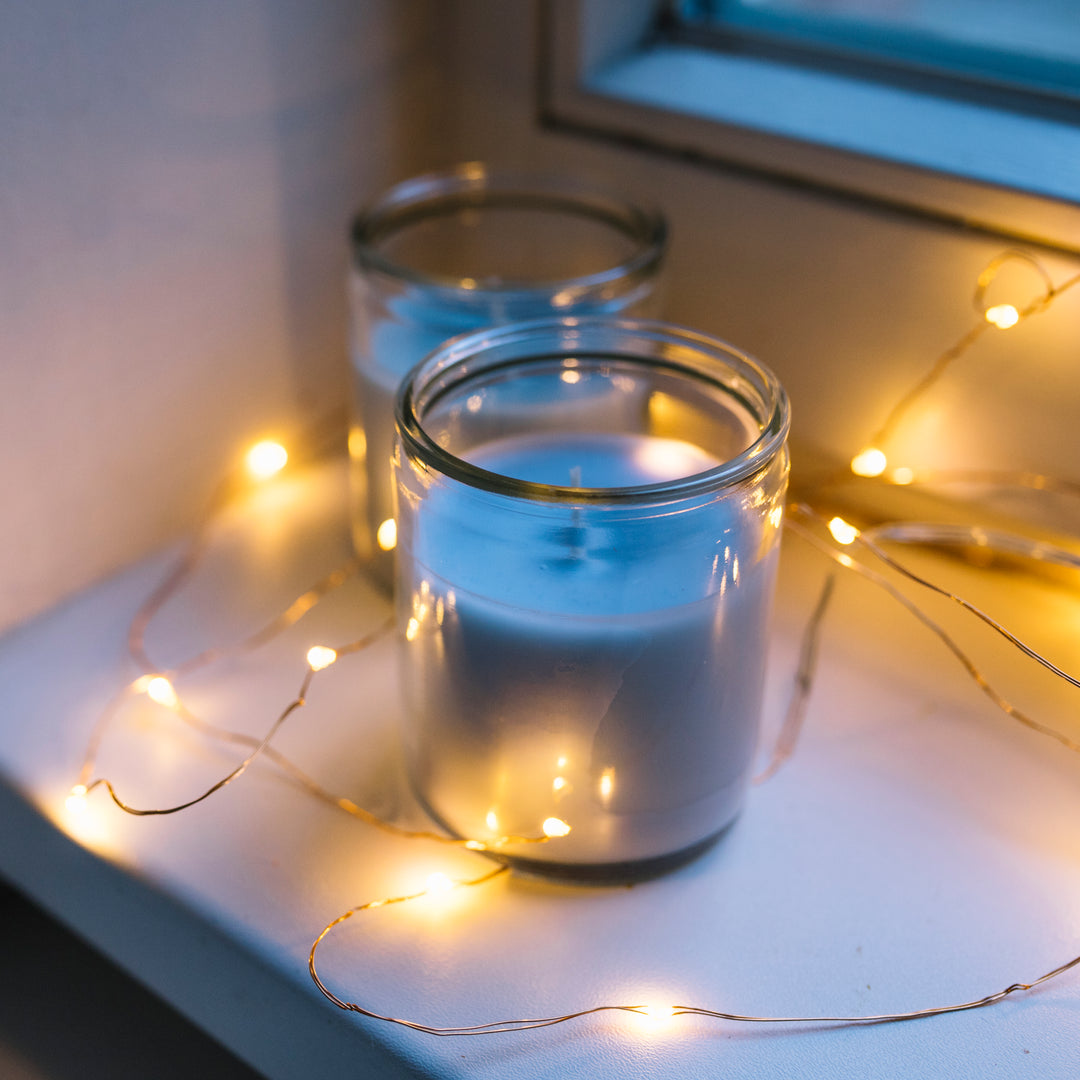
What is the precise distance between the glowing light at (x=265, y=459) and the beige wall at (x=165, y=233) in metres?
0.01

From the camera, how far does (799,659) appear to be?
505 millimetres

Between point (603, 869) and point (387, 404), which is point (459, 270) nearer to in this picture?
point (387, 404)

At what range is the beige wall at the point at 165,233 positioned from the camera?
0.45m

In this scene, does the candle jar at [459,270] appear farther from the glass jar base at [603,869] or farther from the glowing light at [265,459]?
the glass jar base at [603,869]

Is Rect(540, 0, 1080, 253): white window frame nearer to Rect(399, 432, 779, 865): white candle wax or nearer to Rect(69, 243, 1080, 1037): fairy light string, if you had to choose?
Rect(69, 243, 1080, 1037): fairy light string

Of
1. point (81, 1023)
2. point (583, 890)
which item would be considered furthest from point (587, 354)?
point (81, 1023)

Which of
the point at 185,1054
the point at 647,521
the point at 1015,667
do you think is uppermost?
the point at 647,521

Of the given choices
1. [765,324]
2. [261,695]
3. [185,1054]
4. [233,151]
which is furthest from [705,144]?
[185,1054]

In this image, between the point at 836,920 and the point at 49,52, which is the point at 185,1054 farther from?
the point at 49,52

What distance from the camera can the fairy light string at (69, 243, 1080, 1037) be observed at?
0.37 meters

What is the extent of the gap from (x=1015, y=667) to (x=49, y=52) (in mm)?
442

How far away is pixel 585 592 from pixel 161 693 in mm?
213

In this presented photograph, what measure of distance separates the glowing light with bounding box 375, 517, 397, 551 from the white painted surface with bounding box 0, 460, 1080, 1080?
4 centimetres

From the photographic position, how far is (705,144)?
0.53m
